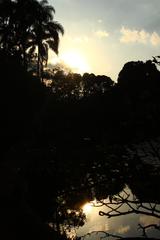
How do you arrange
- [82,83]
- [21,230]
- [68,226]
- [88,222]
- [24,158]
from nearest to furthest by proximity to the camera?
[21,230] → [68,226] → [88,222] → [24,158] → [82,83]

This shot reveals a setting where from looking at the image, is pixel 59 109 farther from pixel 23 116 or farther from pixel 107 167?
pixel 107 167

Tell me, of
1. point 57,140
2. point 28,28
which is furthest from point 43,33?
point 57,140

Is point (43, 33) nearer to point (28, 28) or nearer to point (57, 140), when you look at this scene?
point (28, 28)

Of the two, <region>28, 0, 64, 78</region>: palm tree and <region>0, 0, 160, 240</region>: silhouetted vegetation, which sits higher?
<region>28, 0, 64, 78</region>: palm tree

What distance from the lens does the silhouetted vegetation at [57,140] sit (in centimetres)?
→ 550

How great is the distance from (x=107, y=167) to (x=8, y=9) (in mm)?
40566

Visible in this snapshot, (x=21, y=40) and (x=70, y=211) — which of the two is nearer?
(x=70, y=211)

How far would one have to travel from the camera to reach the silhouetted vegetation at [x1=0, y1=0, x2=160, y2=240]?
550cm

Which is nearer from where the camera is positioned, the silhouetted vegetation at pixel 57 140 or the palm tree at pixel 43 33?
the silhouetted vegetation at pixel 57 140

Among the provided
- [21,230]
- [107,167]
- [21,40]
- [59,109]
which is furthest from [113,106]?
[107,167]

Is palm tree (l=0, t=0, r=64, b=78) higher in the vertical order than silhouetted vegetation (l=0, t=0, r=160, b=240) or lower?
higher

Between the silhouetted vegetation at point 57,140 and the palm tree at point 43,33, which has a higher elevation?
the palm tree at point 43,33

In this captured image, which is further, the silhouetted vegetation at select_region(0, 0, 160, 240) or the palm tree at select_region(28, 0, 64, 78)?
the palm tree at select_region(28, 0, 64, 78)

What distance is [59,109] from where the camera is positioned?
158 ft
